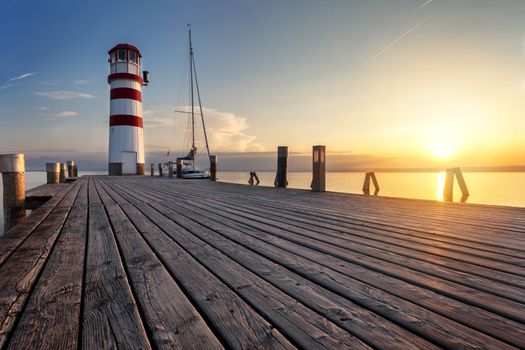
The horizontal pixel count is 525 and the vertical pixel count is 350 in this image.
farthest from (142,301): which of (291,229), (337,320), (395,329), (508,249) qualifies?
(508,249)

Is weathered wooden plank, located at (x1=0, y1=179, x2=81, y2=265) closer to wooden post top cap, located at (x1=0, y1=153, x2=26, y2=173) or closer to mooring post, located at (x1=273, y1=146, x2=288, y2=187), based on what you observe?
wooden post top cap, located at (x1=0, y1=153, x2=26, y2=173)

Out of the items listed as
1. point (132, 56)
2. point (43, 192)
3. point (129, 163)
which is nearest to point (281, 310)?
point (43, 192)

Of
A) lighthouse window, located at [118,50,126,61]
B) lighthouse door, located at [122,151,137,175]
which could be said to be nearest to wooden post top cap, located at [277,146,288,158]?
lighthouse door, located at [122,151,137,175]

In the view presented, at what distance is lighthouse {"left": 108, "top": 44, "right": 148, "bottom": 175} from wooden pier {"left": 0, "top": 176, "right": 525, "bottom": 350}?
19553 mm

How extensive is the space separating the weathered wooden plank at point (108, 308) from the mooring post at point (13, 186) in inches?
187

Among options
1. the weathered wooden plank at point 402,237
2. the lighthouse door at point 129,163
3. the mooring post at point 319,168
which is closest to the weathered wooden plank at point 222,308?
the weathered wooden plank at point 402,237

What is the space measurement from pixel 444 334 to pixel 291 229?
2059 millimetres

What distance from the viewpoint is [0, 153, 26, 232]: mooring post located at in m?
5.71

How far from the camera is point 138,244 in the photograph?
8.70 ft

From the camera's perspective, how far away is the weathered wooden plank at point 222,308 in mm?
1191

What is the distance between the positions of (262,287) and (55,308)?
1.01 meters

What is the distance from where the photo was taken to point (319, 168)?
7914 millimetres

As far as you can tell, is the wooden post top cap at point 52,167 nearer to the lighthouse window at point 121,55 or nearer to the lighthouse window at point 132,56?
the lighthouse window at point 121,55

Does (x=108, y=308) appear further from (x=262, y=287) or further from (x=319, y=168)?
(x=319, y=168)
